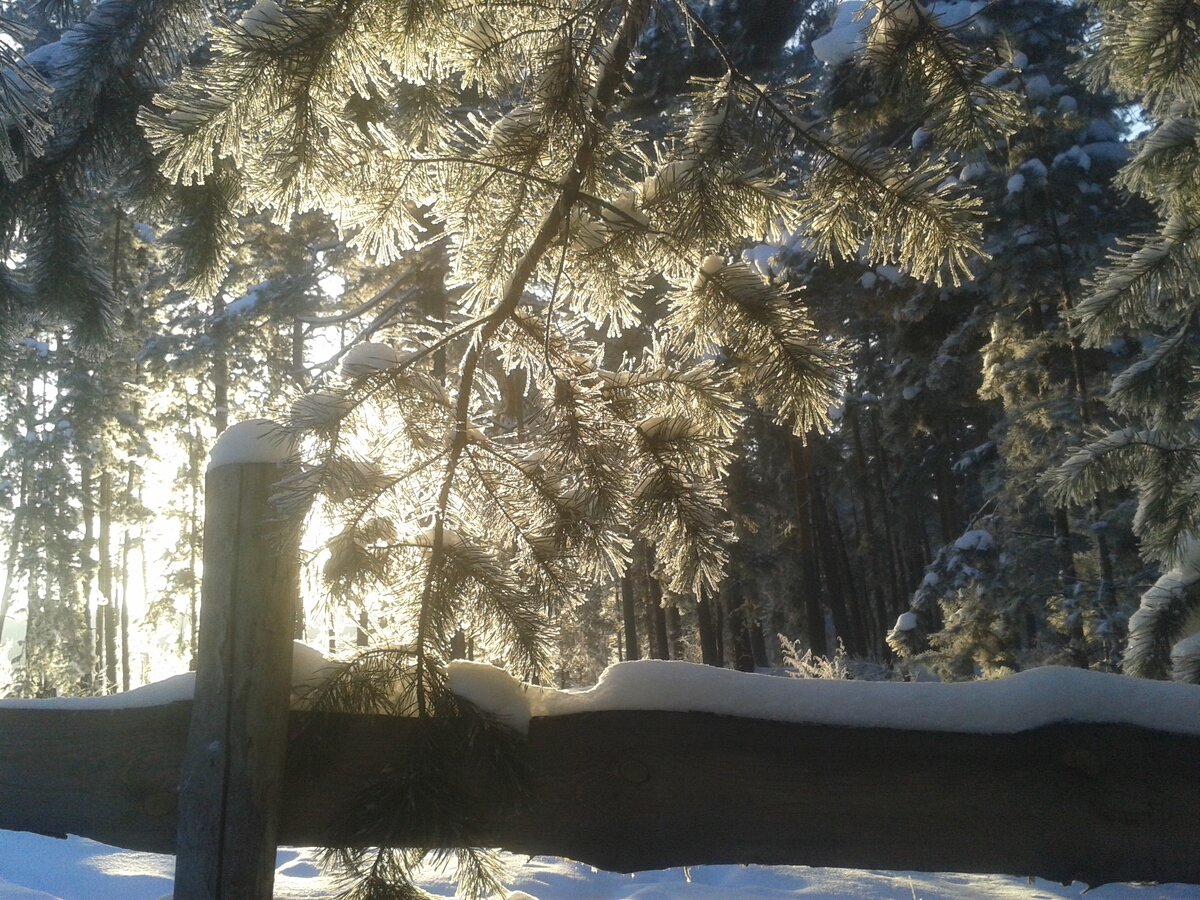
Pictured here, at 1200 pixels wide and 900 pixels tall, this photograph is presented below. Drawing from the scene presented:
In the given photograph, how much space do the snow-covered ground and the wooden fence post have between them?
2427 mm

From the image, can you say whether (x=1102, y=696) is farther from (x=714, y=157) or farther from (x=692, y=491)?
(x=714, y=157)

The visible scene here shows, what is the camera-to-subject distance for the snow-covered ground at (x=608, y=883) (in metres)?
4.30

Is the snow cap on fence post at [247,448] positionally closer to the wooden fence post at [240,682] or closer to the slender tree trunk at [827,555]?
the wooden fence post at [240,682]

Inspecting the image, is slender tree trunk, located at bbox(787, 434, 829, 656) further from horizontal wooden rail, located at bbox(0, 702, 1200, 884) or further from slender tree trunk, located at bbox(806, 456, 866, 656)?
horizontal wooden rail, located at bbox(0, 702, 1200, 884)

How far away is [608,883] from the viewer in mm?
4801

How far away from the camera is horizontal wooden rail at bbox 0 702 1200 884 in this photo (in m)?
1.68

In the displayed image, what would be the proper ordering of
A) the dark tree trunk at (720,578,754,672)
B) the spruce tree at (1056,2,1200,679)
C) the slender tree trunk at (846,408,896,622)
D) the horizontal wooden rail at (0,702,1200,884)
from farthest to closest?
1. the slender tree trunk at (846,408,896,622)
2. the dark tree trunk at (720,578,754,672)
3. the spruce tree at (1056,2,1200,679)
4. the horizontal wooden rail at (0,702,1200,884)

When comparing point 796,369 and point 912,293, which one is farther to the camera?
point 912,293

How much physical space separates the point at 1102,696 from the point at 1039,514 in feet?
44.7

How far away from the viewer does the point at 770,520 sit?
1989 centimetres

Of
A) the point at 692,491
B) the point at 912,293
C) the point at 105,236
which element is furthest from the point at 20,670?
the point at 692,491

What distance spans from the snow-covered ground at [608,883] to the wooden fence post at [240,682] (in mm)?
2427

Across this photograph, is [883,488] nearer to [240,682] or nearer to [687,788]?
[687,788]

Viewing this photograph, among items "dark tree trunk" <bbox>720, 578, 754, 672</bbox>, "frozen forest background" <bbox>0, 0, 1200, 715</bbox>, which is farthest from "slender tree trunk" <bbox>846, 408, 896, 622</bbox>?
"frozen forest background" <bbox>0, 0, 1200, 715</bbox>
